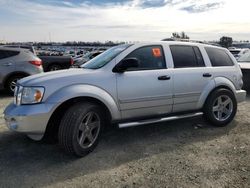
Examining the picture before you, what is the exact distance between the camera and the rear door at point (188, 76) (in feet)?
17.8

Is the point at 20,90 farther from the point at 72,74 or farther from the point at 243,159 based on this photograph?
the point at 243,159

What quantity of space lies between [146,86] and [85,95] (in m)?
Result: 1.12

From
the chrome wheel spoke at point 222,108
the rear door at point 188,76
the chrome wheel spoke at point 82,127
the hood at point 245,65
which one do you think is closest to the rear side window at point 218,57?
the rear door at point 188,76

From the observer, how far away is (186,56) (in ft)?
18.7

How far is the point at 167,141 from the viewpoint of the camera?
5207mm

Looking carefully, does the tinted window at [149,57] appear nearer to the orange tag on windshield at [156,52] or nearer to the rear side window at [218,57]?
the orange tag on windshield at [156,52]

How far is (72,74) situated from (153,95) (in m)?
1.43

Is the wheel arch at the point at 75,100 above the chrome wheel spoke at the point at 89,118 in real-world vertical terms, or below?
above

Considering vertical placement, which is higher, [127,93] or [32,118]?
[127,93]

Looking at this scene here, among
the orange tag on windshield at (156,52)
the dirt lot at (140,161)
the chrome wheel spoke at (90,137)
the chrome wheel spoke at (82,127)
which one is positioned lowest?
the dirt lot at (140,161)

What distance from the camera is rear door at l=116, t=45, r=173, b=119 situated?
4.84 metres

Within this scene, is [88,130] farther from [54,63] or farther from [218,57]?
[54,63]

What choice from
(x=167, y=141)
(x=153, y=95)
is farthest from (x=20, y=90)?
(x=167, y=141)

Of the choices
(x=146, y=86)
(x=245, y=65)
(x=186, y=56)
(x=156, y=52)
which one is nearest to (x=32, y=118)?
(x=146, y=86)
